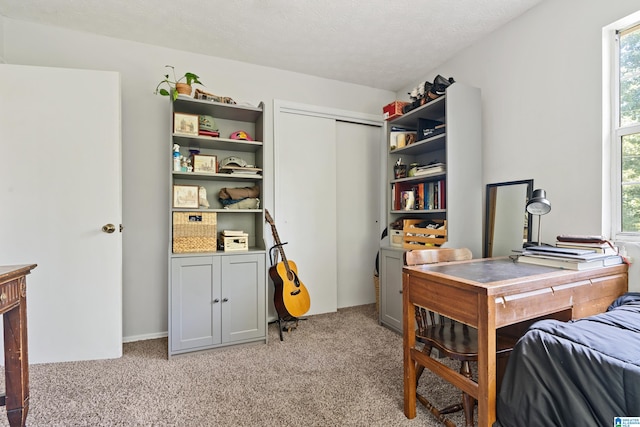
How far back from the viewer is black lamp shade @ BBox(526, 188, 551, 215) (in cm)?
163

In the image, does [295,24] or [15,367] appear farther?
[295,24]

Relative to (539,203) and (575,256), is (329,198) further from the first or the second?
(575,256)

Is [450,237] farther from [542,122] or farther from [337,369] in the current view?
[337,369]

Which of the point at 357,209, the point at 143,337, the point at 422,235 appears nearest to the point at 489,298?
the point at 422,235

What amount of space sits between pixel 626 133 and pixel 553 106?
43 cm

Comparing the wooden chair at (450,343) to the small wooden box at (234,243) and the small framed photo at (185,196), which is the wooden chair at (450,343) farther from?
the small framed photo at (185,196)

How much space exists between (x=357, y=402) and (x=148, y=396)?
1.21 meters

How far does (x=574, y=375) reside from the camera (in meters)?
0.99

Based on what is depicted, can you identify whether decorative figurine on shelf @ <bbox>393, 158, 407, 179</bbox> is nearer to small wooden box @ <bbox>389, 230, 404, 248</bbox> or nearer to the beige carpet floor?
small wooden box @ <bbox>389, 230, 404, 248</bbox>

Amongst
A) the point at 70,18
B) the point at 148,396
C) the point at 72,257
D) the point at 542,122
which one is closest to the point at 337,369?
the point at 148,396

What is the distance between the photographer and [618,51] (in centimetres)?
179

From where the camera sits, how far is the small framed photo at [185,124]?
2373 mm

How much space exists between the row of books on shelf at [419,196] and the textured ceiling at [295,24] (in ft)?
3.95

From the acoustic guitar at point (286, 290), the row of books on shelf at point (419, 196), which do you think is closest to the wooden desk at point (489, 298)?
the row of books on shelf at point (419, 196)
